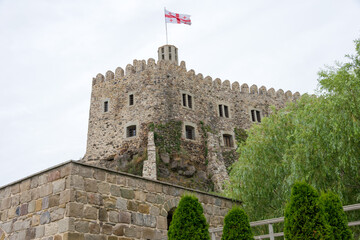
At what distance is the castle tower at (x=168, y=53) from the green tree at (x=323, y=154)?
16.7m

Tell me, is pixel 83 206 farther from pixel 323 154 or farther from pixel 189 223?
pixel 323 154

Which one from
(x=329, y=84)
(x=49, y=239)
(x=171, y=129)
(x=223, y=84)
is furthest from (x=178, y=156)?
(x=49, y=239)

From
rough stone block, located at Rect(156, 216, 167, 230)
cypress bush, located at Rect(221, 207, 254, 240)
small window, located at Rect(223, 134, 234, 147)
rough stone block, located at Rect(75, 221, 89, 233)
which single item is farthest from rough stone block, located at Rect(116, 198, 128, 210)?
small window, located at Rect(223, 134, 234, 147)

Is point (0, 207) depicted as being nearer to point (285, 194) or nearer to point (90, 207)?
A: point (90, 207)

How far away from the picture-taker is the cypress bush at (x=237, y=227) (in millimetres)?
7469

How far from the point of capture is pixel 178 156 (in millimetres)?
25344

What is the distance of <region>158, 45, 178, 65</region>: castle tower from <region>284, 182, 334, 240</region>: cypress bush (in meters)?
23.1

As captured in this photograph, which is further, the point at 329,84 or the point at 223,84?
the point at 223,84

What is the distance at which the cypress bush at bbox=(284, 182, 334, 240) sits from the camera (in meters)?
6.71

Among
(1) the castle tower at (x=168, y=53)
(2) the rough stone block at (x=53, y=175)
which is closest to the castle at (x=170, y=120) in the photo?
(1) the castle tower at (x=168, y=53)

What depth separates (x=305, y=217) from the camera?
6.85 metres

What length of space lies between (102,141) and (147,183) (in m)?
18.7

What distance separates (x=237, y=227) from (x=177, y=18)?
25.5 metres

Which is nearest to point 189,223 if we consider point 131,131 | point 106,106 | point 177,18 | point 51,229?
point 51,229
